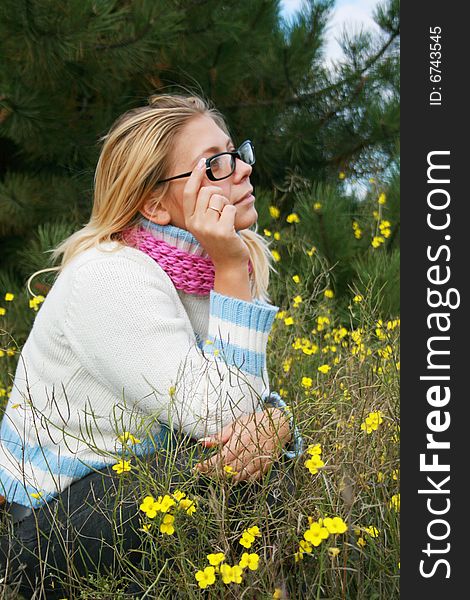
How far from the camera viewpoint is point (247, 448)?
1.73 metres

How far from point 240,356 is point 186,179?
18.9 inches

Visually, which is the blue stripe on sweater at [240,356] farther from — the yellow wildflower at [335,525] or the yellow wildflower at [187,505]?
the yellow wildflower at [335,525]

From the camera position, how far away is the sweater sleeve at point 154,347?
1841 millimetres

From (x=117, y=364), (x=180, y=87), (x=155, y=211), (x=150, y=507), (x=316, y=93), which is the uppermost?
(x=316, y=93)

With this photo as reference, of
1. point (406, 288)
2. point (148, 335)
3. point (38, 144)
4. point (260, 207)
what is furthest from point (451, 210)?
point (38, 144)

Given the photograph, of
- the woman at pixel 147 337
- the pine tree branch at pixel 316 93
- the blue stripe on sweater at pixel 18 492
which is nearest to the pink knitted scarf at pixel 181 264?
the woman at pixel 147 337

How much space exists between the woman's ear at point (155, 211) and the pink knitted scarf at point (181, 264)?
0.05 meters

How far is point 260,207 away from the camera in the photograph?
405cm

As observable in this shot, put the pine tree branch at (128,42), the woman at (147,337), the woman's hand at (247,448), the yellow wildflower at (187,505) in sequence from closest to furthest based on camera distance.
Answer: the yellow wildflower at (187,505)
the woman's hand at (247,448)
the woman at (147,337)
the pine tree branch at (128,42)

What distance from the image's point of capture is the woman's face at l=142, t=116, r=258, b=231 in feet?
7.11

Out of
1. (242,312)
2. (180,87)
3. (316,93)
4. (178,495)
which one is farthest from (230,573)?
(316,93)

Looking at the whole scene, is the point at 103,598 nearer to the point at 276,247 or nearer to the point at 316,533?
the point at 316,533

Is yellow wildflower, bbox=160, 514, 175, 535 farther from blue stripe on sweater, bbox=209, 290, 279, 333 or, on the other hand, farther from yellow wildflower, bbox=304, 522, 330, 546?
blue stripe on sweater, bbox=209, 290, 279, 333

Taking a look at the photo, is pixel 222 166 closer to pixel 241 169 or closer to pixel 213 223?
pixel 241 169
